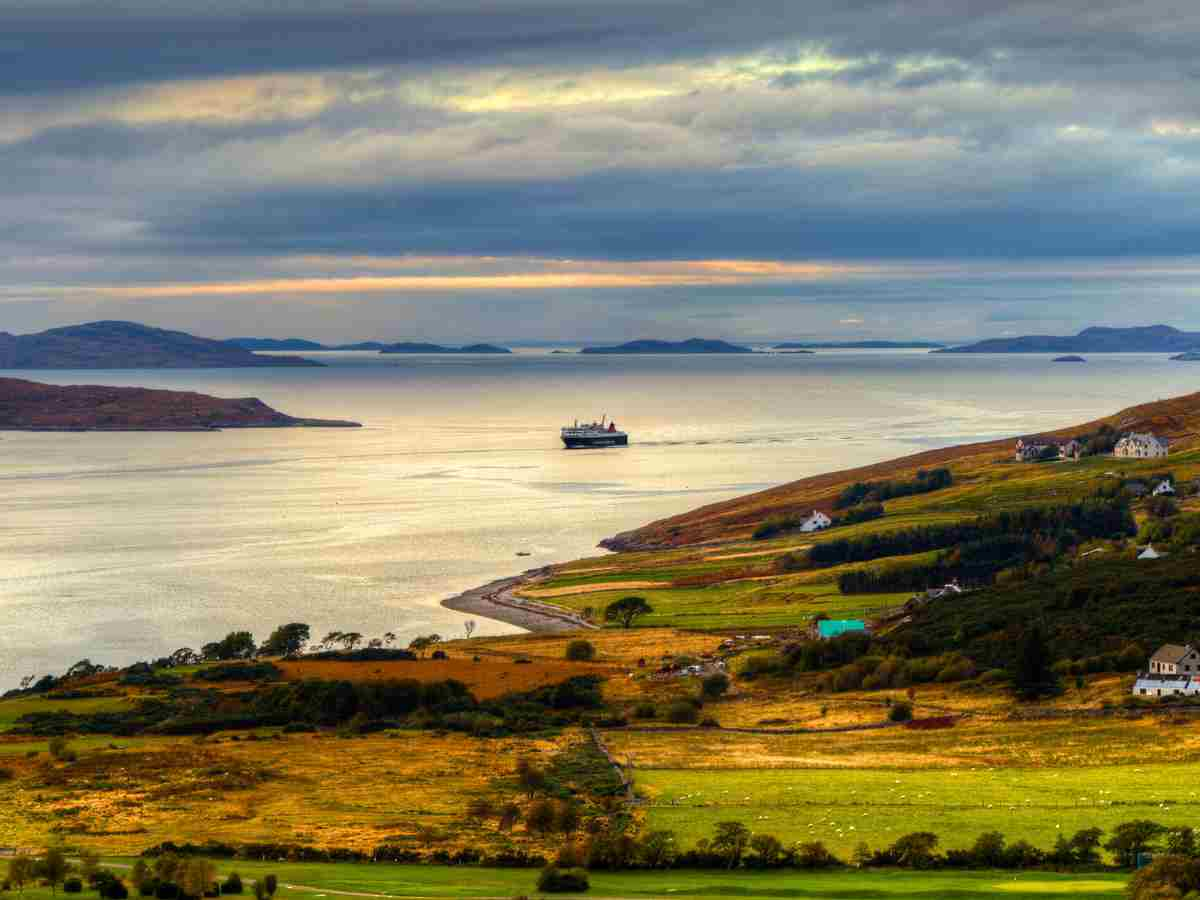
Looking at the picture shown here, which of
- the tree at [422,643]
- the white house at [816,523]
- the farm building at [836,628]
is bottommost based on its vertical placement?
the tree at [422,643]

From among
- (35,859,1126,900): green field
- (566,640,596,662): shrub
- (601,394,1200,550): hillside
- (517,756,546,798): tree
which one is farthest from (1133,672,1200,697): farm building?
(601,394,1200,550): hillside

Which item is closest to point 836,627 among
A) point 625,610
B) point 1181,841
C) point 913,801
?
point 625,610

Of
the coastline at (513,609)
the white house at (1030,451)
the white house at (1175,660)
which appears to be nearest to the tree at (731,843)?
the white house at (1175,660)

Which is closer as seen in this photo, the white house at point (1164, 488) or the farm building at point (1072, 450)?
the white house at point (1164, 488)

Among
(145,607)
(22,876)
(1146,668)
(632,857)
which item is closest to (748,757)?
(632,857)

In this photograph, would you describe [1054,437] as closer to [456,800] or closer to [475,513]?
[475,513]

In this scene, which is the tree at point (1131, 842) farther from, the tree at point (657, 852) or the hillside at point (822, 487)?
the hillside at point (822, 487)

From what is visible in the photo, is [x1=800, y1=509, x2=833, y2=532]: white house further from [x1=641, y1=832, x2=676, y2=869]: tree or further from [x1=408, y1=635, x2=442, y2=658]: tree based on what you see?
[x1=641, y1=832, x2=676, y2=869]: tree
